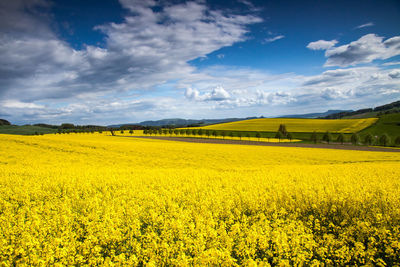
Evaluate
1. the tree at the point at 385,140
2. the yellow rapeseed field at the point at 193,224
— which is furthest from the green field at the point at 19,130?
the tree at the point at 385,140

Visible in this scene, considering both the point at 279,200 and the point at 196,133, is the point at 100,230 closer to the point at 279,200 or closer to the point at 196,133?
the point at 279,200

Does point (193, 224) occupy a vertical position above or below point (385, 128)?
A: above

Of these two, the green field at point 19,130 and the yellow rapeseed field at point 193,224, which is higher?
the green field at point 19,130

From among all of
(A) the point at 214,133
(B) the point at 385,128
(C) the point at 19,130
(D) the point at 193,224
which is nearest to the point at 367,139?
(B) the point at 385,128

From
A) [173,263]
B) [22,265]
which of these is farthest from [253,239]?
[22,265]

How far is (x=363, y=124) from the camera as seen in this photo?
83625 mm

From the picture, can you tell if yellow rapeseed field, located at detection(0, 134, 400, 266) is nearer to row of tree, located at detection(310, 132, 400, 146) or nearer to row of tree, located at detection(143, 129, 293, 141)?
row of tree, located at detection(310, 132, 400, 146)

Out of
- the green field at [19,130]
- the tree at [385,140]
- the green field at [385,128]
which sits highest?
the green field at [19,130]

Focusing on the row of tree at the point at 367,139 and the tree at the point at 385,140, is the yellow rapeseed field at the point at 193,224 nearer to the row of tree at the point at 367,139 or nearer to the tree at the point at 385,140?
the row of tree at the point at 367,139

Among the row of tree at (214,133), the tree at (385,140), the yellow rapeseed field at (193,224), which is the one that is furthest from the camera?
the row of tree at (214,133)

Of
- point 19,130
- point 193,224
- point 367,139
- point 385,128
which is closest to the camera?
point 193,224

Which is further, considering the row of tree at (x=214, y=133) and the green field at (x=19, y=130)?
the green field at (x=19, y=130)

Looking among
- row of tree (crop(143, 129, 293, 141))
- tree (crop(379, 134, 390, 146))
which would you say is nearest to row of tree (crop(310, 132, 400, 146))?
tree (crop(379, 134, 390, 146))

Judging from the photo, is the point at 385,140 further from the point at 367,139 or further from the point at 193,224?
the point at 193,224
